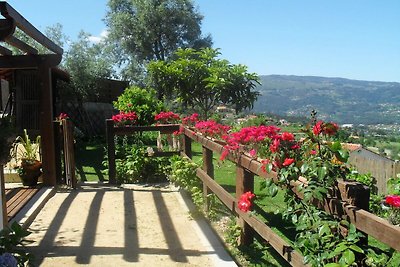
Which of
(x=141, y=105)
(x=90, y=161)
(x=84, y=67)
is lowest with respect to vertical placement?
(x=90, y=161)

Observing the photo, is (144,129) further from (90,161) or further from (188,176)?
(90,161)

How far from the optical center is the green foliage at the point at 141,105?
9367mm

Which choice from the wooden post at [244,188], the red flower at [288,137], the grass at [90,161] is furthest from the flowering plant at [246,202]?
the grass at [90,161]

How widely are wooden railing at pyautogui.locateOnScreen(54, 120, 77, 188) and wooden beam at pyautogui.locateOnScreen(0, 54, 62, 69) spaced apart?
1171 millimetres

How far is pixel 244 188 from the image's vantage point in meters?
3.93

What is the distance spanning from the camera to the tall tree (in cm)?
2272

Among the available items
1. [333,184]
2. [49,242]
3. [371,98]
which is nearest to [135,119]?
[49,242]

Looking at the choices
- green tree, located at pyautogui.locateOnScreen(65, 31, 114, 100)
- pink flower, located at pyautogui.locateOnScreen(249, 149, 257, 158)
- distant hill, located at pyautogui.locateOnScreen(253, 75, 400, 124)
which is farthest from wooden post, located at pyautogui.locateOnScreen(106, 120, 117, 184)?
distant hill, located at pyautogui.locateOnScreen(253, 75, 400, 124)

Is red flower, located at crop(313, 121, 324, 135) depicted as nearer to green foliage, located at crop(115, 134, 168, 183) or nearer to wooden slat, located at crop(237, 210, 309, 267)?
wooden slat, located at crop(237, 210, 309, 267)

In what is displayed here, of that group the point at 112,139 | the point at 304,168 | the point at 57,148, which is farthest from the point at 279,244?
the point at 57,148

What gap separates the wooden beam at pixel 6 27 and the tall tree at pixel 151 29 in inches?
758

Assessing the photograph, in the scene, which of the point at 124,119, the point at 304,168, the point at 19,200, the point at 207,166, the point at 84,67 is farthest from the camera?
the point at 84,67

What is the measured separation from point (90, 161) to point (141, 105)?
1999mm

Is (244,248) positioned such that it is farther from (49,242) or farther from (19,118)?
(19,118)
